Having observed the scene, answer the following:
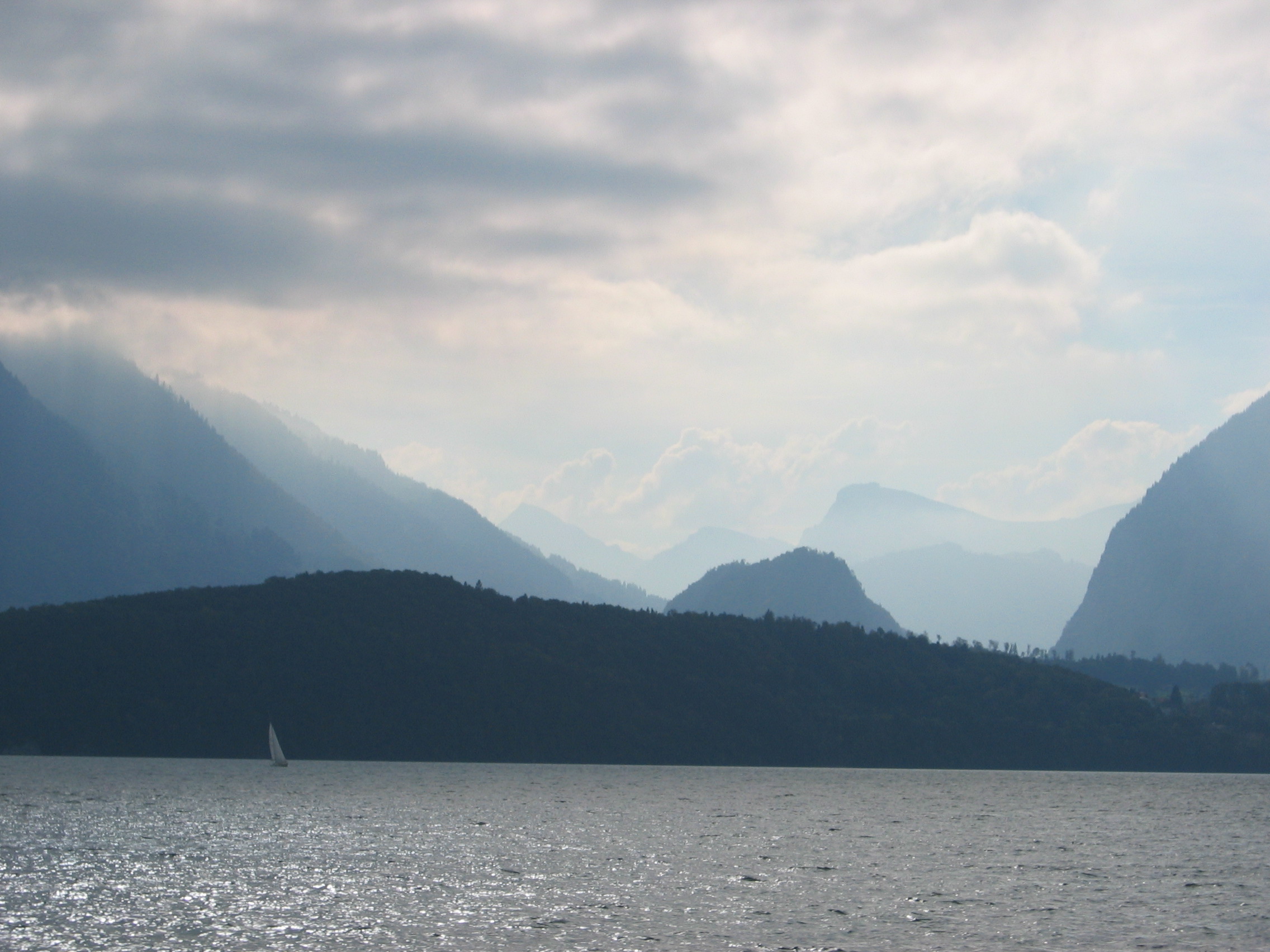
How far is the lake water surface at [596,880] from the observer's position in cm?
7088

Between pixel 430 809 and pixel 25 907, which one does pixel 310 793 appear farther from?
pixel 25 907

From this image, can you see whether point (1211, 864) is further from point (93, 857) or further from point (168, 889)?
point (93, 857)

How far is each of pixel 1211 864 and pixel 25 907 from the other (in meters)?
106

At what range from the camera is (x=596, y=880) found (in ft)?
317

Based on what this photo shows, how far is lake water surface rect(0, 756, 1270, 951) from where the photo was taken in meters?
70.9

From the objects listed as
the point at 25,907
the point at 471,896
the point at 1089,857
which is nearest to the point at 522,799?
the point at 1089,857

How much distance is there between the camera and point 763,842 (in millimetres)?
132375

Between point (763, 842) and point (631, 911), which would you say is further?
point (763, 842)

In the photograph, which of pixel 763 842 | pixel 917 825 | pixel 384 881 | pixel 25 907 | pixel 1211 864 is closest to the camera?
pixel 25 907

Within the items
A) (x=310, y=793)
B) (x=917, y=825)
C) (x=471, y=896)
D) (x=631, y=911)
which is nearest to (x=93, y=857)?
(x=471, y=896)

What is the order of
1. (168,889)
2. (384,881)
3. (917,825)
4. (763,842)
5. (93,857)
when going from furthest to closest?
(917,825)
(763,842)
(93,857)
(384,881)
(168,889)

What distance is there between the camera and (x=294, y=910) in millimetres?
78062

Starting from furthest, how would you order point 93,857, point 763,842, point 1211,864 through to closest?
point 763,842
point 1211,864
point 93,857

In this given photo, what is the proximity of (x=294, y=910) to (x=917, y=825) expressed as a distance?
105 m
